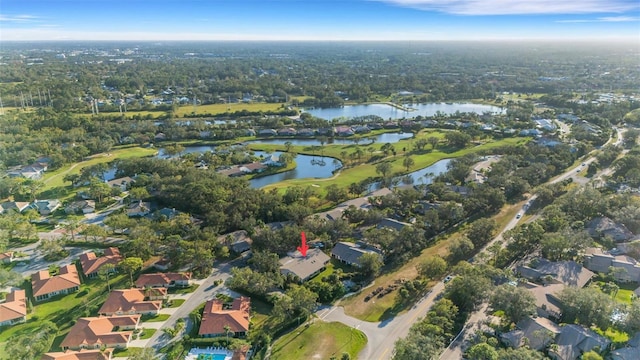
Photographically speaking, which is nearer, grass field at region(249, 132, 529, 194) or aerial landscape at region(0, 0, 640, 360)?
aerial landscape at region(0, 0, 640, 360)

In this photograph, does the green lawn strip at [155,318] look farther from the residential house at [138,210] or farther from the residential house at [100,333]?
the residential house at [138,210]

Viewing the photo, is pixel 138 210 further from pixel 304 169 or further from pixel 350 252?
pixel 304 169

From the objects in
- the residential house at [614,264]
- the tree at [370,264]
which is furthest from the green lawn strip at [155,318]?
the residential house at [614,264]

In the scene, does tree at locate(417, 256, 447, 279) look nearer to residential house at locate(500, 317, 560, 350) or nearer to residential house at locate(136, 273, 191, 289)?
residential house at locate(500, 317, 560, 350)

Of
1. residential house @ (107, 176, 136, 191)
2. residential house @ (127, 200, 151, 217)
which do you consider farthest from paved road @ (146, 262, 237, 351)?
residential house @ (107, 176, 136, 191)

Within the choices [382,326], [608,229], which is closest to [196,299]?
[382,326]

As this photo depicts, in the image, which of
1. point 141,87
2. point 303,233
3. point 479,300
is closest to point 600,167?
point 479,300
